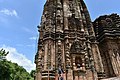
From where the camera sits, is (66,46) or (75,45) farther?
(75,45)

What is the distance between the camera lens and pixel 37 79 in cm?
1622

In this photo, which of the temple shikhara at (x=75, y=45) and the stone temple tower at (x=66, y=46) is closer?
the stone temple tower at (x=66, y=46)

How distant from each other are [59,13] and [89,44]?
546 centimetres

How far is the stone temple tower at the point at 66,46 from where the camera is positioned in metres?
16.7

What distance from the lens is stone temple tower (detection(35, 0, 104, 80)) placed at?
54.8 ft

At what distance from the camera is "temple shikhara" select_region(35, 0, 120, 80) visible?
16.9 metres

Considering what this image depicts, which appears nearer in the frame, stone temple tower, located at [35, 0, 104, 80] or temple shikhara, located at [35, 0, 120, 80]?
stone temple tower, located at [35, 0, 104, 80]

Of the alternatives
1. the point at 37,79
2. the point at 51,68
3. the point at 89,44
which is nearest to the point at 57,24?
the point at 89,44

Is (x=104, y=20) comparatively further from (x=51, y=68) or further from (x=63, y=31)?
(x=51, y=68)

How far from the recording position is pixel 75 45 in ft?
60.8

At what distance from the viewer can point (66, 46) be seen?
60.0ft

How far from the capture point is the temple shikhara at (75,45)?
55.4 feet

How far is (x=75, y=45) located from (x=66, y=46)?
3.45 ft

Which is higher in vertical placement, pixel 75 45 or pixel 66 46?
pixel 75 45
